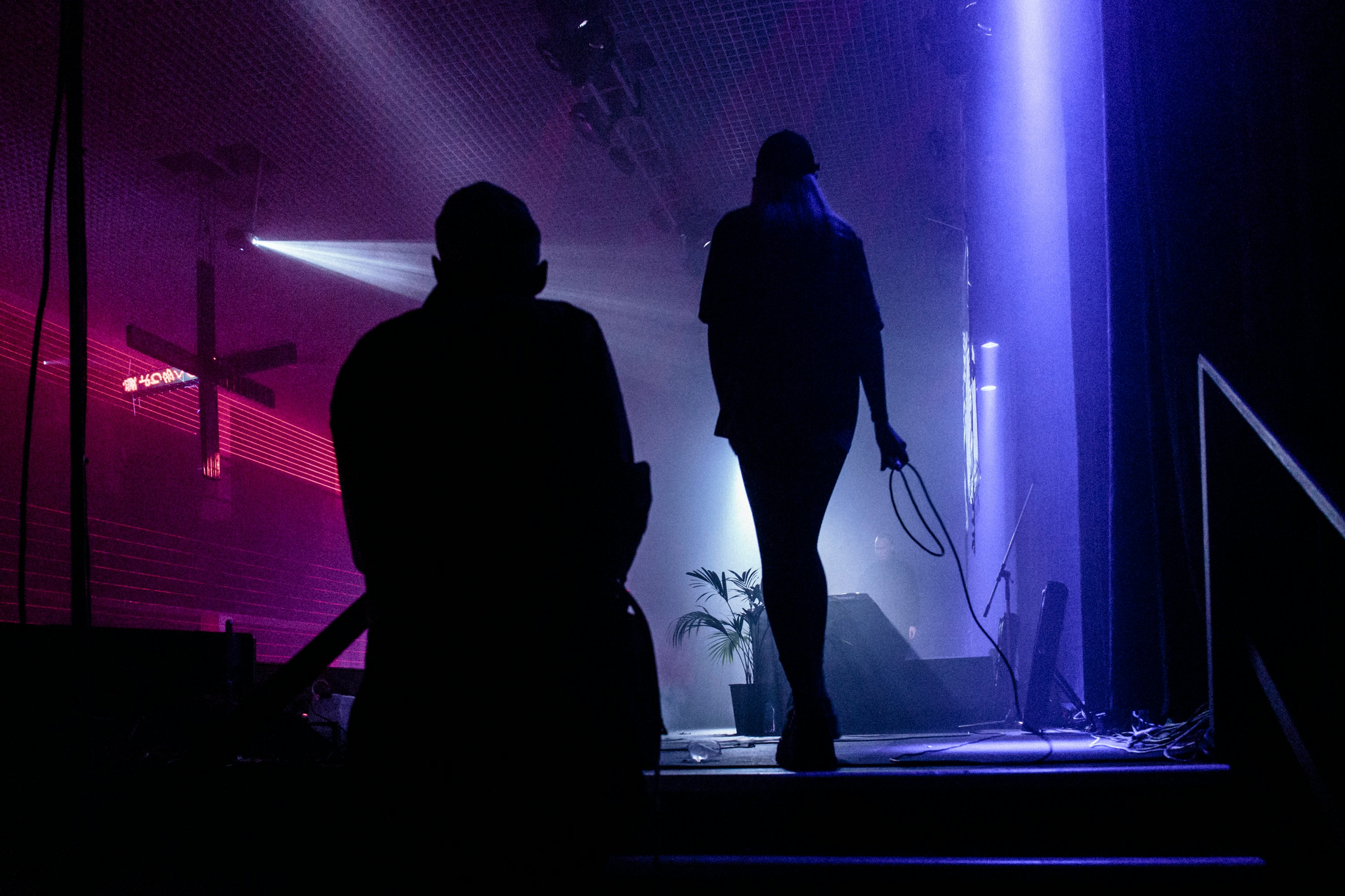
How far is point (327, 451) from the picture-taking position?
10648 mm

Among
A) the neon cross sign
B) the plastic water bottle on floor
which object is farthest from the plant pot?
the neon cross sign

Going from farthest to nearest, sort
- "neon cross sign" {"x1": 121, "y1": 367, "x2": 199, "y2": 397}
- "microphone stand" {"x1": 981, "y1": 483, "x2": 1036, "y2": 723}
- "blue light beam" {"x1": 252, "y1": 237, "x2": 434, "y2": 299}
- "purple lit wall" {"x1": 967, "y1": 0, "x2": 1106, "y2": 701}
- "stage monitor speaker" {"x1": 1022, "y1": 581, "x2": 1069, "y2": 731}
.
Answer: "neon cross sign" {"x1": 121, "y1": 367, "x2": 199, "y2": 397}
"blue light beam" {"x1": 252, "y1": 237, "x2": 434, "y2": 299}
"microphone stand" {"x1": 981, "y1": 483, "x2": 1036, "y2": 723}
"purple lit wall" {"x1": 967, "y1": 0, "x2": 1106, "y2": 701}
"stage monitor speaker" {"x1": 1022, "y1": 581, "x2": 1069, "y2": 731}

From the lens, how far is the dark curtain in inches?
82.8

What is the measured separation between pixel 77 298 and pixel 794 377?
148 centimetres

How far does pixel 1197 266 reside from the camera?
264cm

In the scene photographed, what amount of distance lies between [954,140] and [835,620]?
13.2 ft

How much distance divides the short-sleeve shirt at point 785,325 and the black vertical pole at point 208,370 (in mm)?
5887

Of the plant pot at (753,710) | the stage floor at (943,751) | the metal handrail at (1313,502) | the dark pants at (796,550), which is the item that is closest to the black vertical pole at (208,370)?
the plant pot at (753,710)

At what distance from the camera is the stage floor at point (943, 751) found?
2043mm

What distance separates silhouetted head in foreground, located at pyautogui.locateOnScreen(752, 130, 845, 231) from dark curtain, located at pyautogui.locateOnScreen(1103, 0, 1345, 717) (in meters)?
1.06

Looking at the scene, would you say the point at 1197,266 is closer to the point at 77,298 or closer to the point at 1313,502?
the point at 1313,502

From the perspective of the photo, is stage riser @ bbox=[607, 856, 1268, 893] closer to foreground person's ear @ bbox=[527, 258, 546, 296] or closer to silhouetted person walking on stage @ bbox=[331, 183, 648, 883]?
silhouetted person walking on stage @ bbox=[331, 183, 648, 883]

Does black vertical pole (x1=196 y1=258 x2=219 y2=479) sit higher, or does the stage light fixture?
the stage light fixture

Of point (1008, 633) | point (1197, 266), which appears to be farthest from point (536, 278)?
point (1008, 633)
